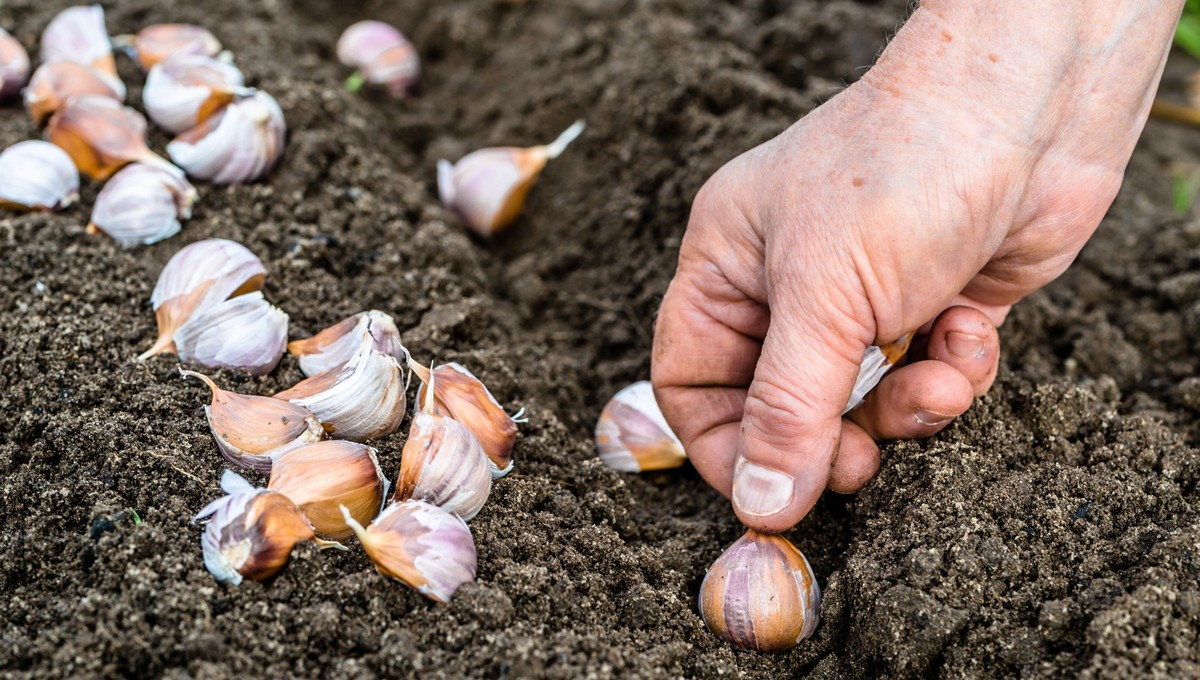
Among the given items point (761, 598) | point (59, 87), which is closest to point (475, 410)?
point (761, 598)

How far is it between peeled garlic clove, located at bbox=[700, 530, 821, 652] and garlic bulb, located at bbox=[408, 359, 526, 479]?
39 cm

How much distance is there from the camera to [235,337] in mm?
1749

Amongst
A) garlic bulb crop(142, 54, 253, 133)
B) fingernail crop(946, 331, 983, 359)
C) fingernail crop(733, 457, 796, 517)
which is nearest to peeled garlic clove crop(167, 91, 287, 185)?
garlic bulb crop(142, 54, 253, 133)

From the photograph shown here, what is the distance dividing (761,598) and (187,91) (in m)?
1.66

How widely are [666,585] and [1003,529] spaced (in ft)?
1.69

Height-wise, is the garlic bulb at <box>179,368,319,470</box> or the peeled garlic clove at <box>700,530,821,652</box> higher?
the garlic bulb at <box>179,368,319,470</box>

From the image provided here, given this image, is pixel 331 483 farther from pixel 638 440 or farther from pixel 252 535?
pixel 638 440

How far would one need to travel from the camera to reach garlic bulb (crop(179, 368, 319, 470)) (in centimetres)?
154

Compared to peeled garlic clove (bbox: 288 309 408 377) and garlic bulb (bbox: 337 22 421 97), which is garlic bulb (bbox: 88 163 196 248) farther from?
garlic bulb (bbox: 337 22 421 97)

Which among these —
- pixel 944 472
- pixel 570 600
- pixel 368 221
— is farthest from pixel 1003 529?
pixel 368 221

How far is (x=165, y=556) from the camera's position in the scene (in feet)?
4.53

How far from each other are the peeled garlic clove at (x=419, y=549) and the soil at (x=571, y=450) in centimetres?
3

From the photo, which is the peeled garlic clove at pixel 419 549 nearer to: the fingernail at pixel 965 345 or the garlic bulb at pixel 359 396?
the garlic bulb at pixel 359 396

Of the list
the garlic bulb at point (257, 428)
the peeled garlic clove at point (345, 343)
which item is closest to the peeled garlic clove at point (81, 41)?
the peeled garlic clove at point (345, 343)
